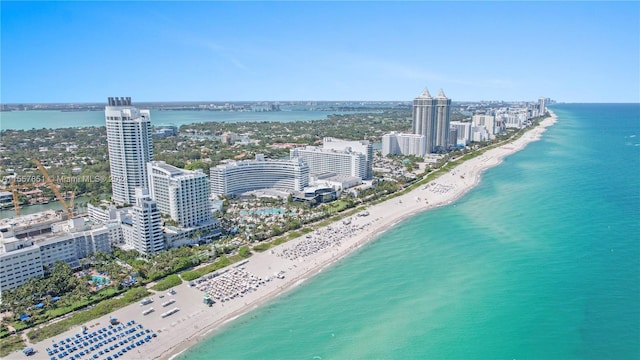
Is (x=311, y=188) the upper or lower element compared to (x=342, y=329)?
upper

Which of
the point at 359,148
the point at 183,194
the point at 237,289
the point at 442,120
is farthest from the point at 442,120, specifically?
the point at 237,289

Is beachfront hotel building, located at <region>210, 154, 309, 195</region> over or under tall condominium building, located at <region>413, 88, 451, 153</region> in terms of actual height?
under

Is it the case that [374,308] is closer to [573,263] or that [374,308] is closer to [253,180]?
[573,263]

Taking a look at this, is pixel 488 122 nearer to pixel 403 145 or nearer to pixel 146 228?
pixel 403 145

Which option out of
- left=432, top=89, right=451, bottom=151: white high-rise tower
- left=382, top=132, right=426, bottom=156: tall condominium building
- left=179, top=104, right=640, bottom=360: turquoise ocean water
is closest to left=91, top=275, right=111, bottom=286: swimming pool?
left=179, top=104, right=640, bottom=360: turquoise ocean water

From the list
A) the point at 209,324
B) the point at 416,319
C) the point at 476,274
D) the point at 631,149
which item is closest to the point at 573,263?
the point at 476,274

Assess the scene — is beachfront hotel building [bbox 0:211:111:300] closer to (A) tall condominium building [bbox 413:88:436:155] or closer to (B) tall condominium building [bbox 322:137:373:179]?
(B) tall condominium building [bbox 322:137:373:179]
